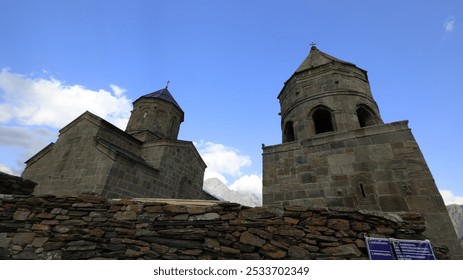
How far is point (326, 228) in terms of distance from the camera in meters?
3.37

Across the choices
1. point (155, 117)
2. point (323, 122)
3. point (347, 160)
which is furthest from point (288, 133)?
point (155, 117)

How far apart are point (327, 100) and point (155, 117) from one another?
45.5 feet

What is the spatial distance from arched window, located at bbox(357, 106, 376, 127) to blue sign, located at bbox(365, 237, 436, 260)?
6058 millimetres

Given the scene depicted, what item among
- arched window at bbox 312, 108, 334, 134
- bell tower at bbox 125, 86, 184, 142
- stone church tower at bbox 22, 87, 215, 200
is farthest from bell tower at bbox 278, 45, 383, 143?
bell tower at bbox 125, 86, 184, 142

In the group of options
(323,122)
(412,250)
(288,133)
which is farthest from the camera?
(323,122)

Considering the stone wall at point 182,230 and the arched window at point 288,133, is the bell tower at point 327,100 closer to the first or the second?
the arched window at point 288,133

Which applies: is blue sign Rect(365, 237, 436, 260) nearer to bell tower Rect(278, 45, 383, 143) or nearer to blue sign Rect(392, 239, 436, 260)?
blue sign Rect(392, 239, 436, 260)

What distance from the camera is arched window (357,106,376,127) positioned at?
8.09 meters

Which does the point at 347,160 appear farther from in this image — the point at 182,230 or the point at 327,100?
the point at 182,230

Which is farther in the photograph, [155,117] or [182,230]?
[155,117]

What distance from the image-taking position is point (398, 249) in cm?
306
